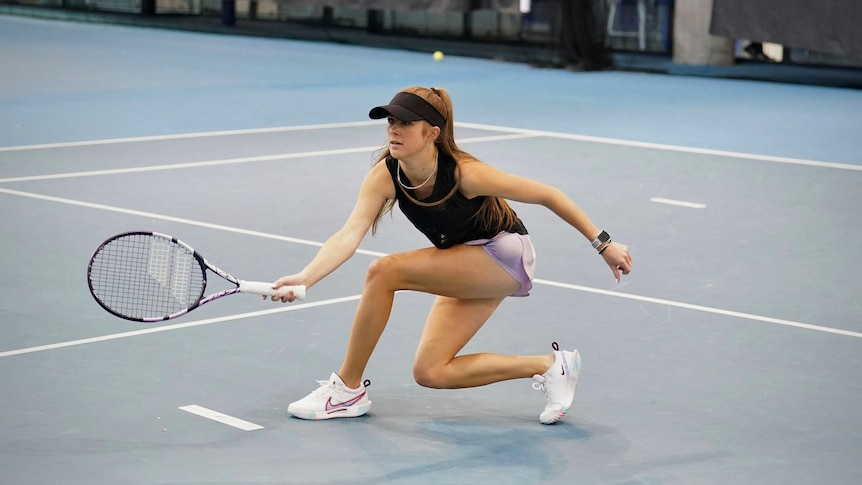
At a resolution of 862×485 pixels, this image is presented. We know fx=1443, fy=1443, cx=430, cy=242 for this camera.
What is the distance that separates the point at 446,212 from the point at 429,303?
1710mm

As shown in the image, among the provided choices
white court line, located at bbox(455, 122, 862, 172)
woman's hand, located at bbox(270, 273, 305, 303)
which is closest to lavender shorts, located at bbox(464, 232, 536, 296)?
woman's hand, located at bbox(270, 273, 305, 303)

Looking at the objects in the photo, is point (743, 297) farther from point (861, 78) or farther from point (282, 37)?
point (282, 37)

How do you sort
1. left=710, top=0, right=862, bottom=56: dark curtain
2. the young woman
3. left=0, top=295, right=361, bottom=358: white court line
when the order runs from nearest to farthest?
the young woman, left=0, top=295, right=361, bottom=358: white court line, left=710, top=0, right=862, bottom=56: dark curtain

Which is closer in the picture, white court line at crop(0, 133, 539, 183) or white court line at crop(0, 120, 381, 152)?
white court line at crop(0, 133, 539, 183)

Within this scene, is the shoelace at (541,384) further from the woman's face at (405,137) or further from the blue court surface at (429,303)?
the woman's face at (405,137)

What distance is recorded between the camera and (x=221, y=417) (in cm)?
458

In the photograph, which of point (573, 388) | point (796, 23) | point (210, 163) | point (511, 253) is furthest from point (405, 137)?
point (796, 23)

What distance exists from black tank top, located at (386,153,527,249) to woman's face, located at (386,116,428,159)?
A: 0.46 feet

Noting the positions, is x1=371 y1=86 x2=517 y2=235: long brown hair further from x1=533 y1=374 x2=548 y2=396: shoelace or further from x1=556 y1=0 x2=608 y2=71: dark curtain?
x1=556 y1=0 x2=608 y2=71: dark curtain

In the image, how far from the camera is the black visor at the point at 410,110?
4.34 metres

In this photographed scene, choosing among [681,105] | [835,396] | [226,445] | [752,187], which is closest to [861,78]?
[681,105]

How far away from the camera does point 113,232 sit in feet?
24.4

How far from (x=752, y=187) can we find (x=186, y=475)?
5.88 meters

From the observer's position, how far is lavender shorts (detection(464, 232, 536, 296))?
4.57 m
